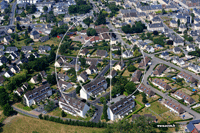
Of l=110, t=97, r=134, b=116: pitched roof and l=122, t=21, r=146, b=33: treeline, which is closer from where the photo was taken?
l=110, t=97, r=134, b=116: pitched roof

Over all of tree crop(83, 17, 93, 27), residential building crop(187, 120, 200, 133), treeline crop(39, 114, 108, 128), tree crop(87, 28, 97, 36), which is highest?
tree crop(83, 17, 93, 27)

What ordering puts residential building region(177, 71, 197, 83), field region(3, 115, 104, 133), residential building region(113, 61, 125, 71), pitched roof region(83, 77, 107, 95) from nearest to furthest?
field region(3, 115, 104, 133)
pitched roof region(83, 77, 107, 95)
residential building region(177, 71, 197, 83)
residential building region(113, 61, 125, 71)

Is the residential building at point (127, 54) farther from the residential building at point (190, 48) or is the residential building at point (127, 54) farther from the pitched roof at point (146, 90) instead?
the pitched roof at point (146, 90)

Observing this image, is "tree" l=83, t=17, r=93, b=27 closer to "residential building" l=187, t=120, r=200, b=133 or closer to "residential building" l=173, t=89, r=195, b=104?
"residential building" l=173, t=89, r=195, b=104

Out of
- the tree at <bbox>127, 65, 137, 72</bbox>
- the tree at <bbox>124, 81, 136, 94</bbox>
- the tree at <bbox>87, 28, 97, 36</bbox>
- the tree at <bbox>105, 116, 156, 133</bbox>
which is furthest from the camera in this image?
the tree at <bbox>87, 28, 97, 36</bbox>

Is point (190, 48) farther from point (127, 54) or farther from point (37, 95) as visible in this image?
point (37, 95)

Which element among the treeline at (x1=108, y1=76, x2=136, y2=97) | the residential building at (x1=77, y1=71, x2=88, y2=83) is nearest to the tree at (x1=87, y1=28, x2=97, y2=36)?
the residential building at (x1=77, y1=71, x2=88, y2=83)
